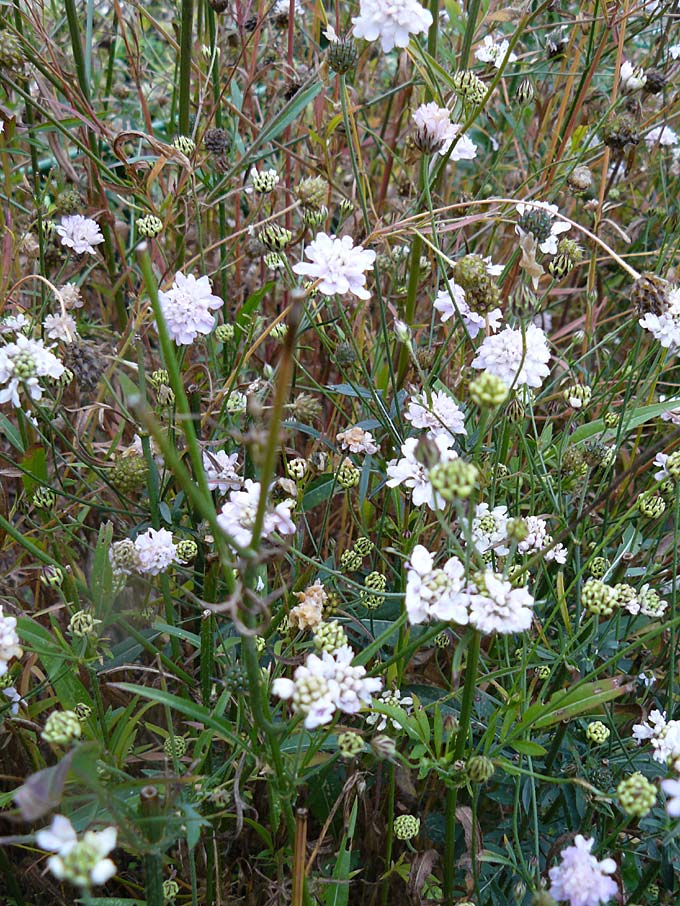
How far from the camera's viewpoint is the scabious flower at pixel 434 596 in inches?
24.3

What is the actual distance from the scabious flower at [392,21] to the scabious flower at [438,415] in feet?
1.25

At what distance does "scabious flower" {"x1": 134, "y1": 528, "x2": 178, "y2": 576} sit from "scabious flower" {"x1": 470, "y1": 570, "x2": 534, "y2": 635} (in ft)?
1.16

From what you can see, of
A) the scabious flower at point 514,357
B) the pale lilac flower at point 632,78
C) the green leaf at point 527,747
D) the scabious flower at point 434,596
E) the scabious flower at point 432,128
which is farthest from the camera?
the pale lilac flower at point 632,78

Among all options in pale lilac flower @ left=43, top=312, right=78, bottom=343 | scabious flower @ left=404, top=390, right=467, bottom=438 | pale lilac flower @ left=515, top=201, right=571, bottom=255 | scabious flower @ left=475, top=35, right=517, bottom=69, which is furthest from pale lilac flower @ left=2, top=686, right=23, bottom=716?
scabious flower @ left=475, top=35, right=517, bottom=69

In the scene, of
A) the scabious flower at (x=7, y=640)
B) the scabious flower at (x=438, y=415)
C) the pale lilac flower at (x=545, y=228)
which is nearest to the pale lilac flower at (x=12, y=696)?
the scabious flower at (x=7, y=640)

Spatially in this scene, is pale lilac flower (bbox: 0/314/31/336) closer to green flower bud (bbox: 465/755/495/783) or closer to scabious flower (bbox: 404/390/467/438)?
scabious flower (bbox: 404/390/467/438)

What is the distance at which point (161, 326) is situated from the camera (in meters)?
0.51

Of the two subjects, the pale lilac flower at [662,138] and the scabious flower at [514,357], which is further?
the pale lilac flower at [662,138]

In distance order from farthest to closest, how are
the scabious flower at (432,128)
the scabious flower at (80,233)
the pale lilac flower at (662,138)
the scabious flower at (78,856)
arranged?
the pale lilac flower at (662,138) → the scabious flower at (80,233) → the scabious flower at (432,128) → the scabious flower at (78,856)

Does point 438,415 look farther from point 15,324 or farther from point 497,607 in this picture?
point 15,324

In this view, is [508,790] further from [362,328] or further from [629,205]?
[629,205]

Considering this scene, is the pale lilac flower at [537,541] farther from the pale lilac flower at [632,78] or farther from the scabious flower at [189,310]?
the pale lilac flower at [632,78]

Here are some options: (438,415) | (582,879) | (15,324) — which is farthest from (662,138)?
(582,879)

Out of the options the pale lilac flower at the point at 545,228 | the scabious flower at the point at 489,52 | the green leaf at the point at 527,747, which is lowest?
the green leaf at the point at 527,747
